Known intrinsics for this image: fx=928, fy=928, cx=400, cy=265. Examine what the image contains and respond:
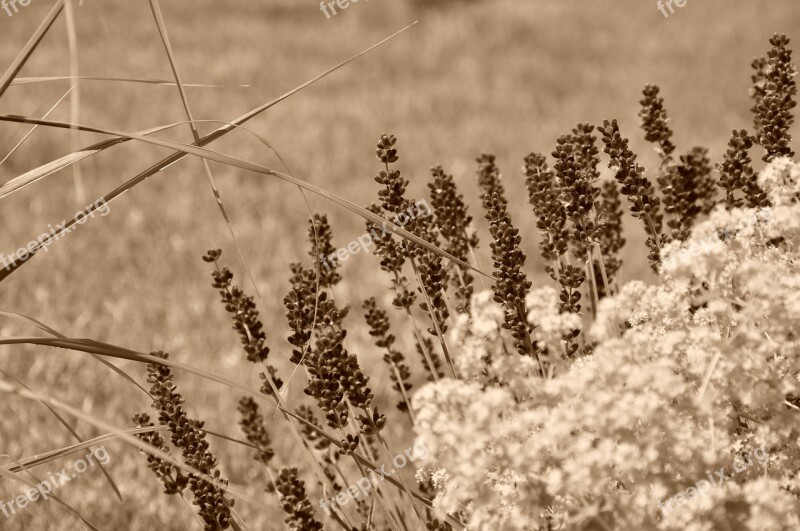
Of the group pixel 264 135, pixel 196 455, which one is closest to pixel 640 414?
pixel 196 455

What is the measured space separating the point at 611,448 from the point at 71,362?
13.2ft

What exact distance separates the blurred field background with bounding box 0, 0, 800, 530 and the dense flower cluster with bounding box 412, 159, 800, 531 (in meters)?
1.50

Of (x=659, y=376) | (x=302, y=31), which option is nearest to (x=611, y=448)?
(x=659, y=376)

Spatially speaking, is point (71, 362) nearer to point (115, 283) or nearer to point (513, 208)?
point (115, 283)

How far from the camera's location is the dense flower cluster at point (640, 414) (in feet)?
4.30

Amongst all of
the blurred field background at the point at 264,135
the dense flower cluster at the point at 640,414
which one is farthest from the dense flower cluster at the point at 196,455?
the blurred field background at the point at 264,135

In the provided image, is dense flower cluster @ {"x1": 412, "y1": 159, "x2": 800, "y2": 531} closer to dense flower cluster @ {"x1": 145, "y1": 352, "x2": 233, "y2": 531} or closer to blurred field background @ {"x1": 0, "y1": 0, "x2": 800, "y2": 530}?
dense flower cluster @ {"x1": 145, "y1": 352, "x2": 233, "y2": 531}

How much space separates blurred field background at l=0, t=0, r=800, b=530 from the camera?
15.1 feet

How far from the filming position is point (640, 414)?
50.8 inches

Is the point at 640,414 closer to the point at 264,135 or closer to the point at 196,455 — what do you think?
the point at 196,455

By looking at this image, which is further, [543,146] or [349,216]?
[543,146]

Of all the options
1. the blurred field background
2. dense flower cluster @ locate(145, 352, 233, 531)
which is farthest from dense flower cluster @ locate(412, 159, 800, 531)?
the blurred field background

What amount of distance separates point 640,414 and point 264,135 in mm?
6951

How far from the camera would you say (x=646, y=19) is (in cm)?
1116
